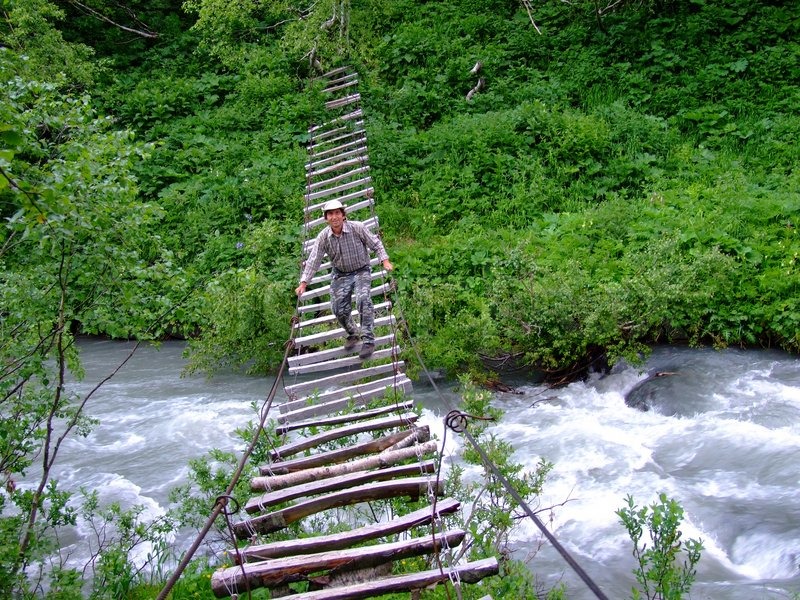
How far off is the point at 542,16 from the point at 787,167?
22.4ft

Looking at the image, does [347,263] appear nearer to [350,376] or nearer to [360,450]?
[350,376]

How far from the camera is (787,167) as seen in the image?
10.9 metres

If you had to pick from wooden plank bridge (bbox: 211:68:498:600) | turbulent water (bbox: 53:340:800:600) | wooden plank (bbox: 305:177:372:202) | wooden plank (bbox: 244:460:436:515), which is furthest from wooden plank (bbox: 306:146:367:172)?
wooden plank (bbox: 244:460:436:515)

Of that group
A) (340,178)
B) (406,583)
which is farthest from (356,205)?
(406,583)

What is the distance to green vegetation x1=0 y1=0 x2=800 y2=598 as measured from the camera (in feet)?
17.9

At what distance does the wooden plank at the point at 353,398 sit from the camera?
620 centimetres

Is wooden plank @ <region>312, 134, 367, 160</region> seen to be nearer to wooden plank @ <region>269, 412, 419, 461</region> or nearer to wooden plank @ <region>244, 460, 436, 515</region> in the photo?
wooden plank @ <region>269, 412, 419, 461</region>

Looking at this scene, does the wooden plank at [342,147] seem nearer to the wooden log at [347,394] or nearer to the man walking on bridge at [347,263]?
the man walking on bridge at [347,263]

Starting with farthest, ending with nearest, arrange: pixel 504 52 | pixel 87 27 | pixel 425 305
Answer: pixel 87 27
pixel 504 52
pixel 425 305

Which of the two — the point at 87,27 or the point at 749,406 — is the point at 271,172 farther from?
the point at 749,406

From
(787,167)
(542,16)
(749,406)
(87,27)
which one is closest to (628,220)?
(787,167)

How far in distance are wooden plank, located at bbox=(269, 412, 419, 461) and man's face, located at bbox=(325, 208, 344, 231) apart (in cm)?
188

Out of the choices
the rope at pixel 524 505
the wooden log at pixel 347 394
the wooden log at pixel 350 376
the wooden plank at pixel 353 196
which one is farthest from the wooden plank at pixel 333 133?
the rope at pixel 524 505

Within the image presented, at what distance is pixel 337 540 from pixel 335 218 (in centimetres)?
334
